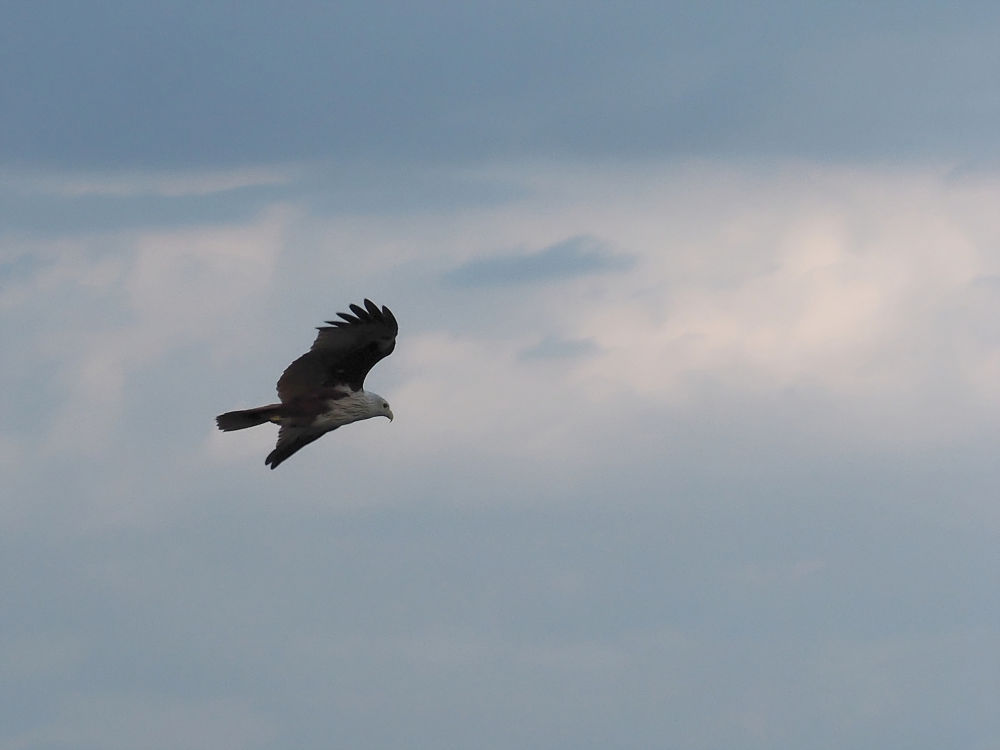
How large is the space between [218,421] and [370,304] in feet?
13.6

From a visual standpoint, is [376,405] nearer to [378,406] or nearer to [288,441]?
[378,406]

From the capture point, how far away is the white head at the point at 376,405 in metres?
54.1

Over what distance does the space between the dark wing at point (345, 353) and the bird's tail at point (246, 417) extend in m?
0.45

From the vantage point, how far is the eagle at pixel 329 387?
5241 centimetres

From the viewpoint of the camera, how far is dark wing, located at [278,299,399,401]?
52.2 m

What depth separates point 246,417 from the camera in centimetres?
5266

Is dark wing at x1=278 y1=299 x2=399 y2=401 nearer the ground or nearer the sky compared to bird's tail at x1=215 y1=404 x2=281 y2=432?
nearer the sky

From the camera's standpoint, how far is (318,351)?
173ft

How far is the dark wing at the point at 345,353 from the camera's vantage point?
5225cm

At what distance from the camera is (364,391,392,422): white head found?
54.1 m

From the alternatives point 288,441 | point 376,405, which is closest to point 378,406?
point 376,405

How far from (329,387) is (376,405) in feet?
4.02

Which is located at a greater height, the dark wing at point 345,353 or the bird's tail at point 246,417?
the dark wing at point 345,353

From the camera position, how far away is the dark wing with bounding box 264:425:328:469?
178 feet
